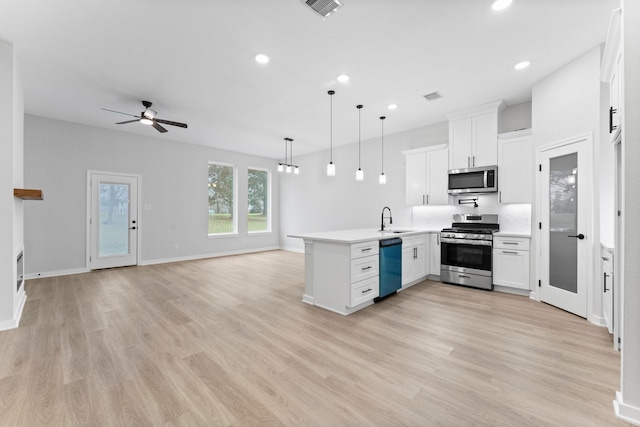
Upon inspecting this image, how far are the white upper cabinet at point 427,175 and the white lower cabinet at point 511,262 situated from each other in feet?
3.85

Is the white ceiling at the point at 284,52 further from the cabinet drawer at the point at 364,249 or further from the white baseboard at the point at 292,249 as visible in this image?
the white baseboard at the point at 292,249

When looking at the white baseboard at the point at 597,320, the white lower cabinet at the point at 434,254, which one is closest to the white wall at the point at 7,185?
the white lower cabinet at the point at 434,254

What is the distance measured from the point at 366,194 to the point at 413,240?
2379 millimetres

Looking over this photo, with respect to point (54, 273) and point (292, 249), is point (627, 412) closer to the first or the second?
point (292, 249)

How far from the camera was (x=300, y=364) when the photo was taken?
222cm

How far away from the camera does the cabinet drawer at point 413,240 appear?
4.34 meters

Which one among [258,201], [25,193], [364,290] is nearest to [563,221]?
[364,290]

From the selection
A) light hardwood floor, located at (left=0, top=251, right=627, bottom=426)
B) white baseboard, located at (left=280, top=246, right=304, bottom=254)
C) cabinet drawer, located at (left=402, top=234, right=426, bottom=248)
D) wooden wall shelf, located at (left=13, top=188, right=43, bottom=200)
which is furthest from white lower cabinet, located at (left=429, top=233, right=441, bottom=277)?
wooden wall shelf, located at (left=13, top=188, right=43, bottom=200)

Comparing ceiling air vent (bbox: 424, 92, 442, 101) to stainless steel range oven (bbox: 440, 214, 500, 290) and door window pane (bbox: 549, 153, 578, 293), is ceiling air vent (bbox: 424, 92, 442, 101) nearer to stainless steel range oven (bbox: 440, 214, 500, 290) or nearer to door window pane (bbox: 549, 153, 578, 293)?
door window pane (bbox: 549, 153, 578, 293)

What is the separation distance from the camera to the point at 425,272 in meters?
4.88

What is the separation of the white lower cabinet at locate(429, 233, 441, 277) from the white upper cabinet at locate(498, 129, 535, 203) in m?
1.21

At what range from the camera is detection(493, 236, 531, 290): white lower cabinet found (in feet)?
13.1

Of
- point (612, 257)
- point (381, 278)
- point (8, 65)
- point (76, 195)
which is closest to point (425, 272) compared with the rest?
point (381, 278)

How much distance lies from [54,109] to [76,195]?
5.46 feet
